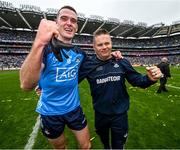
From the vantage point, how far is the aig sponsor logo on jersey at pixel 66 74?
3740mm

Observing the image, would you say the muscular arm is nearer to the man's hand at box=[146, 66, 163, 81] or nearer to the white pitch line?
the man's hand at box=[146, 66, 163, 81]

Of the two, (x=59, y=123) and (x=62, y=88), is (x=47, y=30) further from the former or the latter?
(x=59, y=123)

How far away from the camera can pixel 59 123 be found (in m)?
3.88

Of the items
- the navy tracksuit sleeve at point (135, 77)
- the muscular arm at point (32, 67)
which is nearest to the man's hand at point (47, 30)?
the muscular arm at point (32, 67)

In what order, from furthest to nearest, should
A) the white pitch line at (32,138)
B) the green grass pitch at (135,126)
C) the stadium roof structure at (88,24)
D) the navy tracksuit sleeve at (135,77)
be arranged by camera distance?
the stadium roof structure at (88,24) → the green grass pitch at (135,126) → the white pitch line at (32,138) → the navy tracksuit sleeve at (135,77)

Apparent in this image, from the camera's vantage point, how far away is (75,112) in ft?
13.1

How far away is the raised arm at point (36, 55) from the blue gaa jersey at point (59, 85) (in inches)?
36.1

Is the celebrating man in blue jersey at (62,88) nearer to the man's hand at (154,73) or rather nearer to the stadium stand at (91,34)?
the man's hand at (154,73)

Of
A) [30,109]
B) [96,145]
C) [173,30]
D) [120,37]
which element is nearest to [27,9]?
[120,37]

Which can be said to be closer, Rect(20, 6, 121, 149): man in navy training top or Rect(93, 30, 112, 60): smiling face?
Rect(20, 6, 121, 149): man in navy training top

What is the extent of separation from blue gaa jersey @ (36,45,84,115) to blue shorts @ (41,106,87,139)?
8 centimetres

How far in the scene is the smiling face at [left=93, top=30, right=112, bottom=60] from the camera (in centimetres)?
419

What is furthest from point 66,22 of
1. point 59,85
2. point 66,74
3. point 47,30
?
point 47,30

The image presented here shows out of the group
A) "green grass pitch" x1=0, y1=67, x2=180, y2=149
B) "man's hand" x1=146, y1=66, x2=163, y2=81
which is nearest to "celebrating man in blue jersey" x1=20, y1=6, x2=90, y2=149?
"man's hand" x1=146, y1=66, x2=163, y2=81
